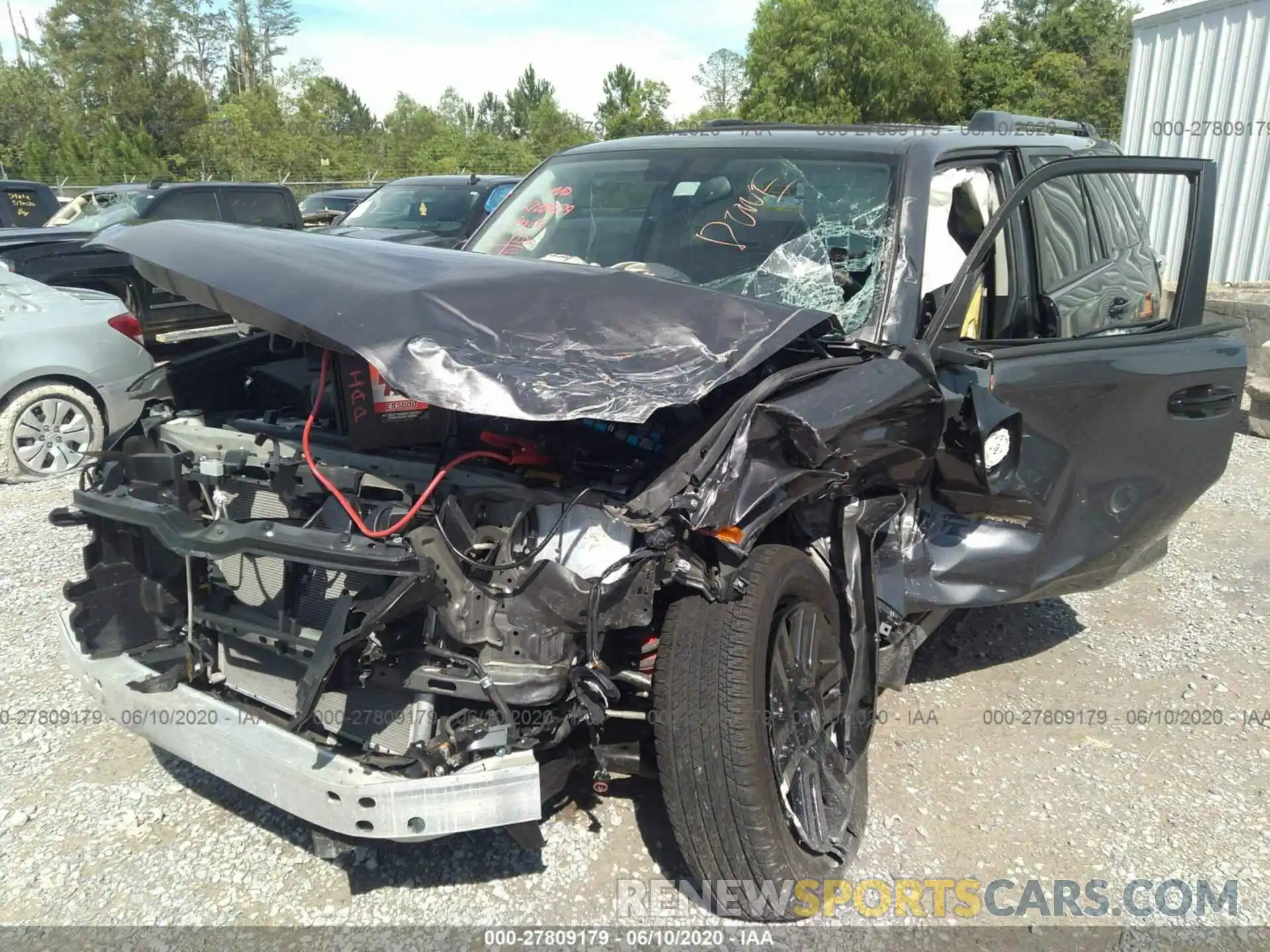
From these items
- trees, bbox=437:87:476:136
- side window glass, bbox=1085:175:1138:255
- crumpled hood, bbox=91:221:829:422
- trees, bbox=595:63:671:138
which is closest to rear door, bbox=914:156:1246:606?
side window glass, bbox=1085:175:1138:255

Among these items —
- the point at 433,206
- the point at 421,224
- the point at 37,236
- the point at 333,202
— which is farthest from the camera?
the point at 333,202

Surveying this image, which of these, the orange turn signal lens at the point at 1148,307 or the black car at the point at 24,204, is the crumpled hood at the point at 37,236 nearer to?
the black car at the point at 24,204

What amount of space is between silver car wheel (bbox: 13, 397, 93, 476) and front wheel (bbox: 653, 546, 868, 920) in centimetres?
528

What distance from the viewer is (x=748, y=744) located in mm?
2293

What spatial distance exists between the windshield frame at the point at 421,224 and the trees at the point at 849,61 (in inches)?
1042

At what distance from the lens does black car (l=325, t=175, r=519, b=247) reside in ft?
34.5

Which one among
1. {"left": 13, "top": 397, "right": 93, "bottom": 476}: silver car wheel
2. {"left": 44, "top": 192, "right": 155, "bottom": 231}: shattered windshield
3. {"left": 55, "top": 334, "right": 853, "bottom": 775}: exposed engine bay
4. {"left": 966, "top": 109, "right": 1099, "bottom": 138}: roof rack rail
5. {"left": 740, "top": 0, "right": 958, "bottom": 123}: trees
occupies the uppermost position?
{"left": 740, "top": 0, "right": 958, "bottom": 123}: trees

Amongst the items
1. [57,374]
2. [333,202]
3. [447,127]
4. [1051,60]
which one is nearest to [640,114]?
[447,127]

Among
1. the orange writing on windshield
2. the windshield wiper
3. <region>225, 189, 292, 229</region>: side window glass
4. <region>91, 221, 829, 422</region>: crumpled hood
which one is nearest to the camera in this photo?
<region>91, 221, 829, 422</region>: crumpled hood

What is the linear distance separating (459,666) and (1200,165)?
334 centimetres

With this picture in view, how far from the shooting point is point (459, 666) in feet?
7.63

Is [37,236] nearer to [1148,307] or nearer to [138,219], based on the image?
[138,219]

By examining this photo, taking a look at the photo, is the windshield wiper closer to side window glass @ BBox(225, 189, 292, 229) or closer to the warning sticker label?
the warning sticker label

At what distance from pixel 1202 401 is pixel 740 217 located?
182 centimetres
